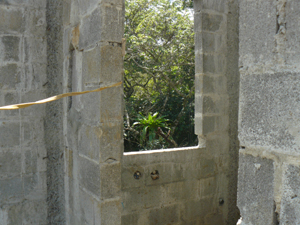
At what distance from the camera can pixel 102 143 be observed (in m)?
2.70

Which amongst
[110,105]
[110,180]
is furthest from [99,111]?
[110,180]

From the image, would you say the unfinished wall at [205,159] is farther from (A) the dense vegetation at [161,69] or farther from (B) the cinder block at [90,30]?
(A) the dense vegetation at [161,69]

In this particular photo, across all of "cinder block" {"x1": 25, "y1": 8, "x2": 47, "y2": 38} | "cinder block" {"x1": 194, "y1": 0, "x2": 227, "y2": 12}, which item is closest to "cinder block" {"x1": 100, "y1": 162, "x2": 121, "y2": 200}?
"cinder block" {"x1": 25, "y1": 8, "x2": 47, "y2": 38}

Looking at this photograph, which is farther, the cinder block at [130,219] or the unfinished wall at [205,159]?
the unfinished wall at [205,159]

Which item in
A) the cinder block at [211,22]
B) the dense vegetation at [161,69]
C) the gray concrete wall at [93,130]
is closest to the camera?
the gray concrete wall at [93,130]

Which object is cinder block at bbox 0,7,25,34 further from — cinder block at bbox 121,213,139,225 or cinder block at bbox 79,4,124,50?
cinder block at bbox 121,213,139,225

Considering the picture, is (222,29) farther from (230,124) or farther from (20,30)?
(20,30)

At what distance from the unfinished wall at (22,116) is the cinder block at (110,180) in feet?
3.56

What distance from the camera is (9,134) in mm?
3342

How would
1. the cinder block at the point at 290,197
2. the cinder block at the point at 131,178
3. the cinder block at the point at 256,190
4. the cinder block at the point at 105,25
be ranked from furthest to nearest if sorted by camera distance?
the cinder block at the point at 131,178 → the cinder block at the point at 105,25 → the cinder block at the point at 256,190 → the cinder block at the point at 290,197

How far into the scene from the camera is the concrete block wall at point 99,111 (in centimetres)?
267

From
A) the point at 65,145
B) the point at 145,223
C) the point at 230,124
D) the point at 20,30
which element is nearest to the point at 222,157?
the point at 230,124

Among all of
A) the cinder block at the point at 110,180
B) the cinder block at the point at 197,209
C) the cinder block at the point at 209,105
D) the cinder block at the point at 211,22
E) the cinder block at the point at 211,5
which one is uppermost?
the cinder block at the point at 211,5

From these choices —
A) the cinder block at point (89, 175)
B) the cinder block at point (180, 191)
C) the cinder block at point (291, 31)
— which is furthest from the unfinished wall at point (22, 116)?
the cinder block at point (291, 31)
